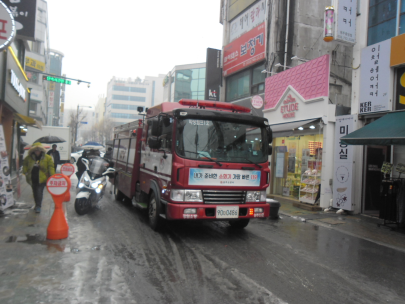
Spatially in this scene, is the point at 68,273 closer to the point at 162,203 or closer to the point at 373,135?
the point at 162,203

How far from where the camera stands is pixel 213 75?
20.1m

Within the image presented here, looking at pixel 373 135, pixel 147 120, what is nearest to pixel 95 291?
pixel 147 120

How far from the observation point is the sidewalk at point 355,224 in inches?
291

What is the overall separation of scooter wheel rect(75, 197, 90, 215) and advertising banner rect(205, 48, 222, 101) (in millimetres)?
13071

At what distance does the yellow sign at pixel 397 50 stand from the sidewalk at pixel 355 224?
4667mm

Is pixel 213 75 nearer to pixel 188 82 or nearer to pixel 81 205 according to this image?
pixel 81 205

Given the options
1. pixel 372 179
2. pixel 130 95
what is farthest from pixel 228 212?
pixel 130 95

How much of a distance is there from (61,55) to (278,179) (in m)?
101

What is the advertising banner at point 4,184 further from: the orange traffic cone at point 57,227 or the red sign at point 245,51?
the red sign at point 245,51

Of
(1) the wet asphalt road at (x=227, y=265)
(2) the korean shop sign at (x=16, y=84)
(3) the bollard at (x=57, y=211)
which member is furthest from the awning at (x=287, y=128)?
(2) the korean shop sign at (x=16, y=84)

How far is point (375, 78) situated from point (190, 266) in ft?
28.0

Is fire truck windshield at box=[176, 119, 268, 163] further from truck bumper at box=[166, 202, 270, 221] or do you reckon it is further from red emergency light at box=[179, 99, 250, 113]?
truck bumper at box=[166, 202, 270, 221]

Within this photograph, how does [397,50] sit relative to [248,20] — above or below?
below

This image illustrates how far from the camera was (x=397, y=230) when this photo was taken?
8.35 metres
